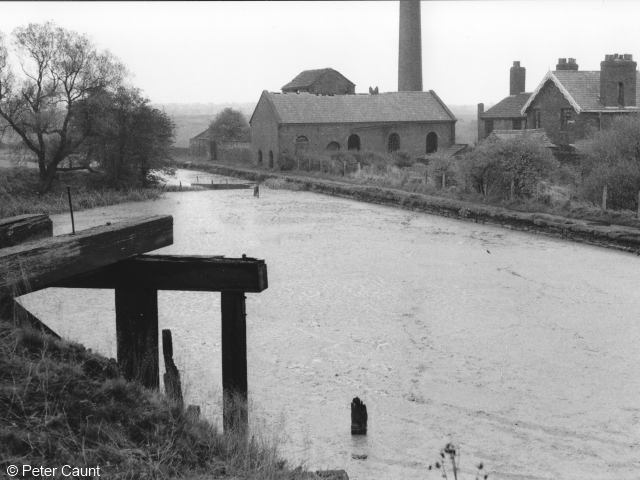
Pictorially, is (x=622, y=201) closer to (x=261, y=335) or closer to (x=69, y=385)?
(x=261, y=335)

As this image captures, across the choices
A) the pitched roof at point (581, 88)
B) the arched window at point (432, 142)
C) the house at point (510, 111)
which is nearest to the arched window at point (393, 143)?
the arched window at point (432, 142)

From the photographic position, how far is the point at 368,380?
9414 mm

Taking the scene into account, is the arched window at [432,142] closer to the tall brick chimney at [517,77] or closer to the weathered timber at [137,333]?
the tall brick chimney at [517,77]

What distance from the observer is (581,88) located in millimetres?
34594

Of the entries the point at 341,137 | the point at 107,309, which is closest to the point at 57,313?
the point at 107,309

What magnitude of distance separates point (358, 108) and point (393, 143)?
3028mm

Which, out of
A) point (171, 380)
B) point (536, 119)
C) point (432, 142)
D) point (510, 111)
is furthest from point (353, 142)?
point (171, 380)

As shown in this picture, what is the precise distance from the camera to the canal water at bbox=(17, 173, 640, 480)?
24.6ft

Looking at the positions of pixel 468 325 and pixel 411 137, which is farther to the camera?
pixel 411 137

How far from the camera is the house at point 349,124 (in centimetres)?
4397

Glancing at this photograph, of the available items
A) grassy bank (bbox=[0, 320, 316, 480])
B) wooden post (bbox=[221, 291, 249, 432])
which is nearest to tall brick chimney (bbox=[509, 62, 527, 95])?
wooden post (bbox=[221, 291, 249, 432])

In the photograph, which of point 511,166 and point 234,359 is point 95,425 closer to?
point 234,359

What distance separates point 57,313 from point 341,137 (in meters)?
33.6

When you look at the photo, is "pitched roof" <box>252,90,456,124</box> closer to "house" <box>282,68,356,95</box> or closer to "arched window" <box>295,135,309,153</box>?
"arched window" <box>295,135,309,153</box>
